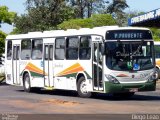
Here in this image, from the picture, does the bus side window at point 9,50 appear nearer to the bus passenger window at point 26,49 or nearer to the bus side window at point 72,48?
the bus passenger window at point 26,49

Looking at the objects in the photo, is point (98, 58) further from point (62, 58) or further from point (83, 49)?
point (62, 58)

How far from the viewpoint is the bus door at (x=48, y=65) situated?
25.5m

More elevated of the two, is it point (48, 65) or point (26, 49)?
point (26, 49)

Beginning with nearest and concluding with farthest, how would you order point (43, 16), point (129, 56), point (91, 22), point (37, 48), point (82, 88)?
point (129, 56) → point (82, 88) → point (37, 48) → point (91, 22) → point (43, 16)

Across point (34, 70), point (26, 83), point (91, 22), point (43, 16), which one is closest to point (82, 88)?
point (34, 70)

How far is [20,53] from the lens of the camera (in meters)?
28.2

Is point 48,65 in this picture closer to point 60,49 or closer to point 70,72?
point 60,49

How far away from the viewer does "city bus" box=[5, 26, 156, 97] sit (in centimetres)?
2145

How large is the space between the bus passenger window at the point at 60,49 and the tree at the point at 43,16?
32.2m

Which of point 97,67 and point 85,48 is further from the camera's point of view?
point 85,48

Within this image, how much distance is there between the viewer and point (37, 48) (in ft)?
87.4

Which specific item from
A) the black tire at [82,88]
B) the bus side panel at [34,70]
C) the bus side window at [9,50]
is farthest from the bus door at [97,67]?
the bus side window at [9,50]

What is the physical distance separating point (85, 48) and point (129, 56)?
2095 millimetres

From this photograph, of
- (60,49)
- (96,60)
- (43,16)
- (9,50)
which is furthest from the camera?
(43,16)
